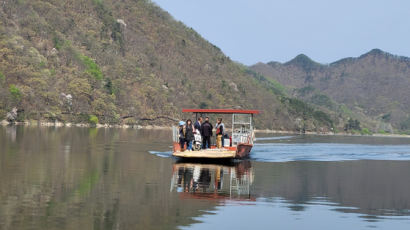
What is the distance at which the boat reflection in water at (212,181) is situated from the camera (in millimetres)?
22969

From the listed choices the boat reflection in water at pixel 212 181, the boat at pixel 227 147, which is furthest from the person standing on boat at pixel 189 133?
the boat reflection in water at pixel 212 181

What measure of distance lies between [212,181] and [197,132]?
51.3ft

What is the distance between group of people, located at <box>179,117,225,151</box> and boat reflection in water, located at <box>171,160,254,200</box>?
3599mm

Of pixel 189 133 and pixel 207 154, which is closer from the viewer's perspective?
pixel 207 154

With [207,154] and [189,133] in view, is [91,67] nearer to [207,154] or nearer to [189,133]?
[189,133]

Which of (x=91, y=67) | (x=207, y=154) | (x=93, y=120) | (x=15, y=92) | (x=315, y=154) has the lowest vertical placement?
(x=315, y=154)

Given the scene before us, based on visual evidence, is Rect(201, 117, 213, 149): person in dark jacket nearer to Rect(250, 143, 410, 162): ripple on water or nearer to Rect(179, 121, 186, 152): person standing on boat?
Rect(179, 121, 186, 152): person standing on boat

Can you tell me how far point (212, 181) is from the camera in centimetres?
2820

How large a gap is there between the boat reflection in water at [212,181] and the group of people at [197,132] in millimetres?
3599

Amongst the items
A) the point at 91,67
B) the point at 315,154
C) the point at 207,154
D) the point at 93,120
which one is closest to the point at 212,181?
the point at 207,154

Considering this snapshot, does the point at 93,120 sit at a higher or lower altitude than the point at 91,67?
lower

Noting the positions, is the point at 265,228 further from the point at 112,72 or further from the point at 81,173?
the point at 112,72

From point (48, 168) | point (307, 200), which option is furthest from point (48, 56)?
point (307, 200)

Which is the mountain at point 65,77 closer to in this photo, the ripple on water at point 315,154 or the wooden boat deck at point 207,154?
the ripple on water at point 315,154
